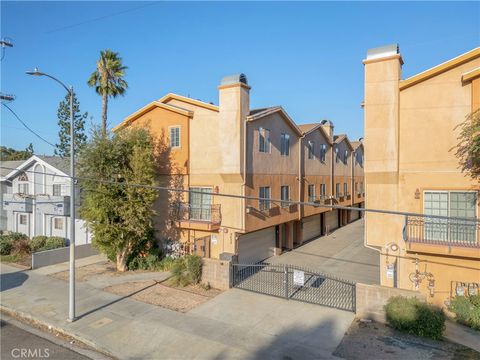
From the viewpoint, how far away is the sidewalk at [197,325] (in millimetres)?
9414

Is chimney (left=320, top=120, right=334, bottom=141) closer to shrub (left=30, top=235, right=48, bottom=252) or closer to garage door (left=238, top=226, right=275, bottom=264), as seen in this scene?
garage door (left=238, top=226, right=275, bottom=264)

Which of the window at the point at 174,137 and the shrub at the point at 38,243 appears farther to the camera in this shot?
the shrub at the point at 38,243

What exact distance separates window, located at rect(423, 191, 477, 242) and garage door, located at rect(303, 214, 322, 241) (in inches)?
556

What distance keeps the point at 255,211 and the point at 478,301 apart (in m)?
10.4

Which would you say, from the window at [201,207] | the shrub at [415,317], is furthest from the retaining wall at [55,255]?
the shrub at [415,317]

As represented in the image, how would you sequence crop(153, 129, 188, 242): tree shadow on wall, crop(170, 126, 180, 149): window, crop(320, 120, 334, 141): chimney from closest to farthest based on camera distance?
crop(153, 129, 188, 242): tree shadow on wall → crop(170, 126, 180, 149): window → crop(320, 120, 334, 141): chimney

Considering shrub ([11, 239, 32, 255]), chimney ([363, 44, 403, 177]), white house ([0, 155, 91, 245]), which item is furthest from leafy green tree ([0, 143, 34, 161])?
chimney ([363, 44, 403, 177])

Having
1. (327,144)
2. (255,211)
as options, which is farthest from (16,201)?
(327,144)

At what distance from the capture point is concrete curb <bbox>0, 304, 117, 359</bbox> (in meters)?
9.67

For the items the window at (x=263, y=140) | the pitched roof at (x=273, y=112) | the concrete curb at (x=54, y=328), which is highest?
the pitched roof at (x=273, y=112)

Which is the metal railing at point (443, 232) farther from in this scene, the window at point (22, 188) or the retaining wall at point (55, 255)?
the window at point (22, 188)

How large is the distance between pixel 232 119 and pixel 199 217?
225 inches

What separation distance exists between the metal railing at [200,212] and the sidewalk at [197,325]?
4.58m

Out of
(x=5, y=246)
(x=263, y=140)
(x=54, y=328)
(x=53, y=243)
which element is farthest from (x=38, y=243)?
(x=263, y=140)
